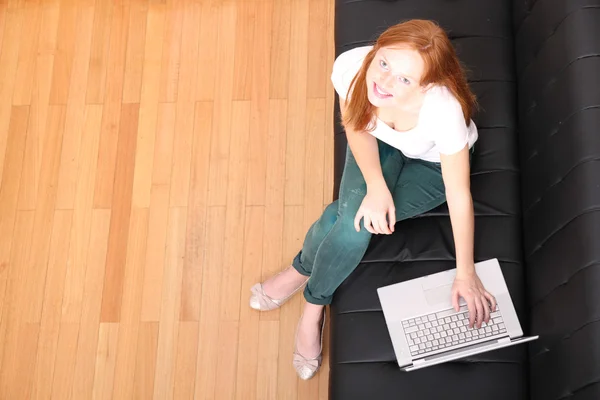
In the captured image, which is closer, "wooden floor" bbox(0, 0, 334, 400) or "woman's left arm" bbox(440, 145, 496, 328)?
"woman's left arm" bbox(440, 145, 496, 328)

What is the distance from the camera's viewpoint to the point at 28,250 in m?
2.38

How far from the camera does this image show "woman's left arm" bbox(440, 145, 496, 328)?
1562 millimetres


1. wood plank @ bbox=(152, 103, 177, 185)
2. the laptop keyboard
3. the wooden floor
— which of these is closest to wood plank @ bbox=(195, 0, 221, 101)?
the wooden floor

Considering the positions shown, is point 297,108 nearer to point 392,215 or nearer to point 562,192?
point 392,215

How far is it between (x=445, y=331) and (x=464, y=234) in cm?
26

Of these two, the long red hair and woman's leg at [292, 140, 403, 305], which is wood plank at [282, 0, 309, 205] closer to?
woman's leg at [292, 140, 403, 305]

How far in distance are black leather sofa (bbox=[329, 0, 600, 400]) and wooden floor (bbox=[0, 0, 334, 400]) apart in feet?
1.66

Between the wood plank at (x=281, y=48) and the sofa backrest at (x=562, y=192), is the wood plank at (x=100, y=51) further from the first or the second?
the sofa backrest at (x=562, y=192)

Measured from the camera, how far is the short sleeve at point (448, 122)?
1.52m

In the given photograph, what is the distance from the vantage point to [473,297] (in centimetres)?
164

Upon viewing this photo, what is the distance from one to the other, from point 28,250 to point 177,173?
60cm

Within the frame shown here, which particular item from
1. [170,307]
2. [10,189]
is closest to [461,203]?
[170,307]

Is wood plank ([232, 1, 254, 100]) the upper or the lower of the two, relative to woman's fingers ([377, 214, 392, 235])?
upper

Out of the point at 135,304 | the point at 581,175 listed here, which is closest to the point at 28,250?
the point at 135,304
